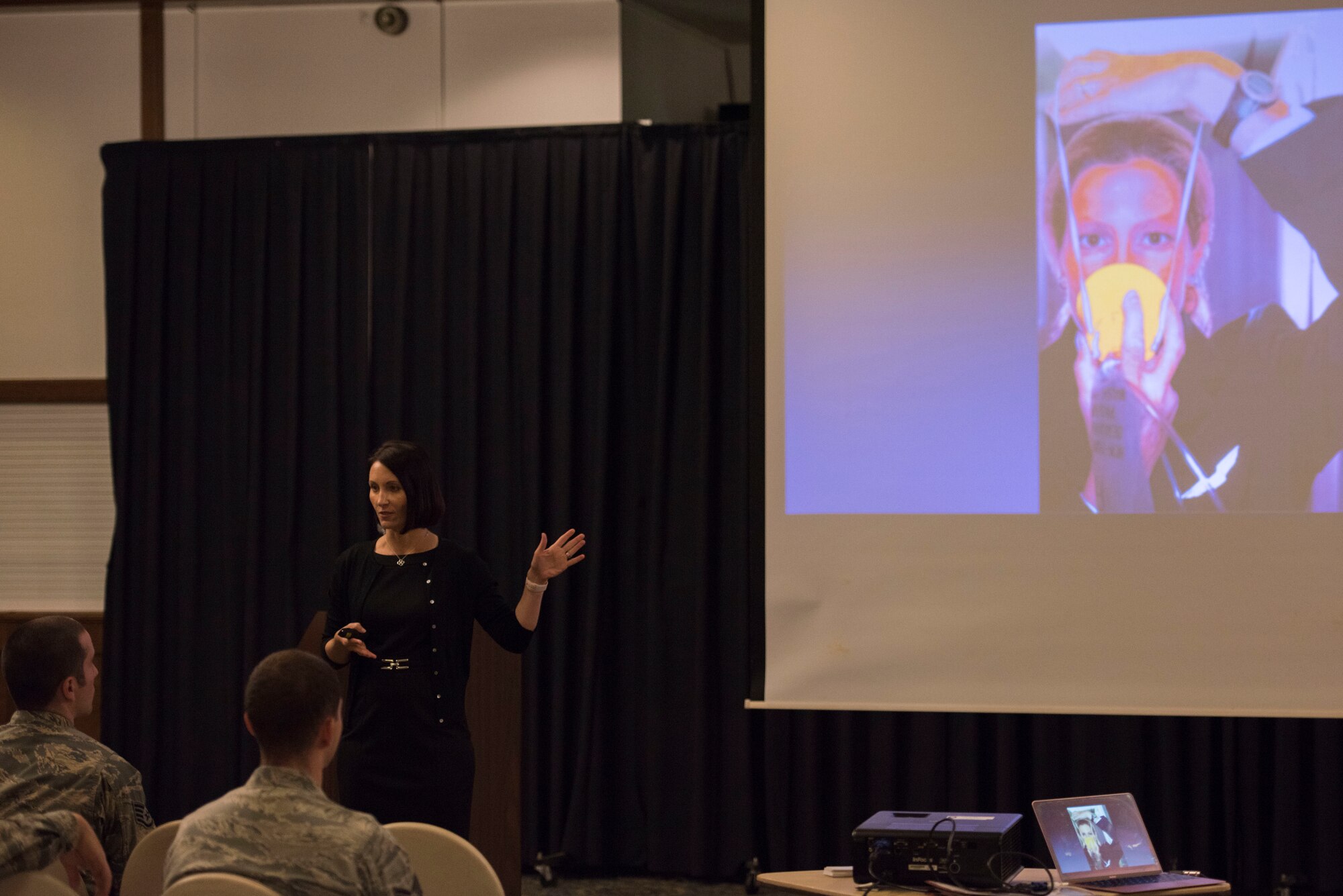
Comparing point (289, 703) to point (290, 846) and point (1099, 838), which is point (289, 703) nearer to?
point (290, 846)

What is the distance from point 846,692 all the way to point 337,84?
339cm

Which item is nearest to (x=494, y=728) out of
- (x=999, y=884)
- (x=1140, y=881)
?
(x=999, y=884)

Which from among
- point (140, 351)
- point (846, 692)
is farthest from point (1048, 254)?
point (140, 351)

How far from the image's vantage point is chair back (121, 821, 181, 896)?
7.25 feet

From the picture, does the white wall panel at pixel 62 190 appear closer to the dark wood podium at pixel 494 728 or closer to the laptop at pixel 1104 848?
the dark wood podium at pixel 494 728

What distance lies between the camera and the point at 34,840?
2041 mm

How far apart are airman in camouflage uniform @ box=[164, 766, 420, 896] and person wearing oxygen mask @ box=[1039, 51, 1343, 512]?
7.25 ft

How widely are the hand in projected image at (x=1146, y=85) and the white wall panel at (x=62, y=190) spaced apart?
12.7 ft

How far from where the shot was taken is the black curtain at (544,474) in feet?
15.1

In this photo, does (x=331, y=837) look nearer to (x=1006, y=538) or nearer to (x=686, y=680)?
(x=1006, y=538)

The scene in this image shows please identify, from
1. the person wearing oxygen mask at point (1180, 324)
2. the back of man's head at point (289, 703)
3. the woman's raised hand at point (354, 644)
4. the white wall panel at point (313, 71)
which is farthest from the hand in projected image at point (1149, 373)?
the white wall panel at point (313, 71)

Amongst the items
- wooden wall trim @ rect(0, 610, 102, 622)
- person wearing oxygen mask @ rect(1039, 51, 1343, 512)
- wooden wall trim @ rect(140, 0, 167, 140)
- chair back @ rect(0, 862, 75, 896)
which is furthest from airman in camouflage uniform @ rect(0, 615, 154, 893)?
wooden wall trim @ rect(140, 0, 167, 140)

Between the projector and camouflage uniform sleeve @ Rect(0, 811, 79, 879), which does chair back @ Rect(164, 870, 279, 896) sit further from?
the projector

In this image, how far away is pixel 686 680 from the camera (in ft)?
15.5
